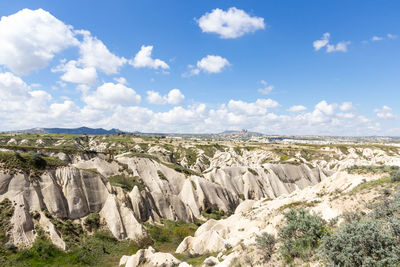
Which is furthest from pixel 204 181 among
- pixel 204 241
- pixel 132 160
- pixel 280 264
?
pixel 280 264

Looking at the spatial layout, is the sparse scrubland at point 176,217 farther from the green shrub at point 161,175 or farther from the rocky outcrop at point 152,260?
the green shrub at point 161,175

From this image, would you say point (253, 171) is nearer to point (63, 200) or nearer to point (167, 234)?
point (167, 234)

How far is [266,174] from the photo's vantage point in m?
70.9

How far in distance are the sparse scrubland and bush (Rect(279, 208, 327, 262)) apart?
63 mm

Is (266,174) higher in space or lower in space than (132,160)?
lower

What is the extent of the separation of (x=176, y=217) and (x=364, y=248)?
1640 inches

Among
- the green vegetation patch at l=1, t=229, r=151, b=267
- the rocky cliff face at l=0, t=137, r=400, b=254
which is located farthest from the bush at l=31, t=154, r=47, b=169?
the green vegetation patch at l=1, t=229, r=151, b=267

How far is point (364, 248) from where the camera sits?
29.0ft

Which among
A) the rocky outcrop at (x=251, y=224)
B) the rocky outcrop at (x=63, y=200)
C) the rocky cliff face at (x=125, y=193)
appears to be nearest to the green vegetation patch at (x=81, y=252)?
the rocky outcrop at (x=63, y=200)

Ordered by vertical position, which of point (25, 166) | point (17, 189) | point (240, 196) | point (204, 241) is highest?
point (25, 166)

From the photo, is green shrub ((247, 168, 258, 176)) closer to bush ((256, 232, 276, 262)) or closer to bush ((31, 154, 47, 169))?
bush ((31, 154, 47, 169))

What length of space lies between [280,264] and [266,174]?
199 ft

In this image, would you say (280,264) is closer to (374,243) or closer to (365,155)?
(374,243)

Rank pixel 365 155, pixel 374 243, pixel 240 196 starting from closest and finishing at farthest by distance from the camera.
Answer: pixel 374 243 < pixel 240 196 < pixel 365 155
